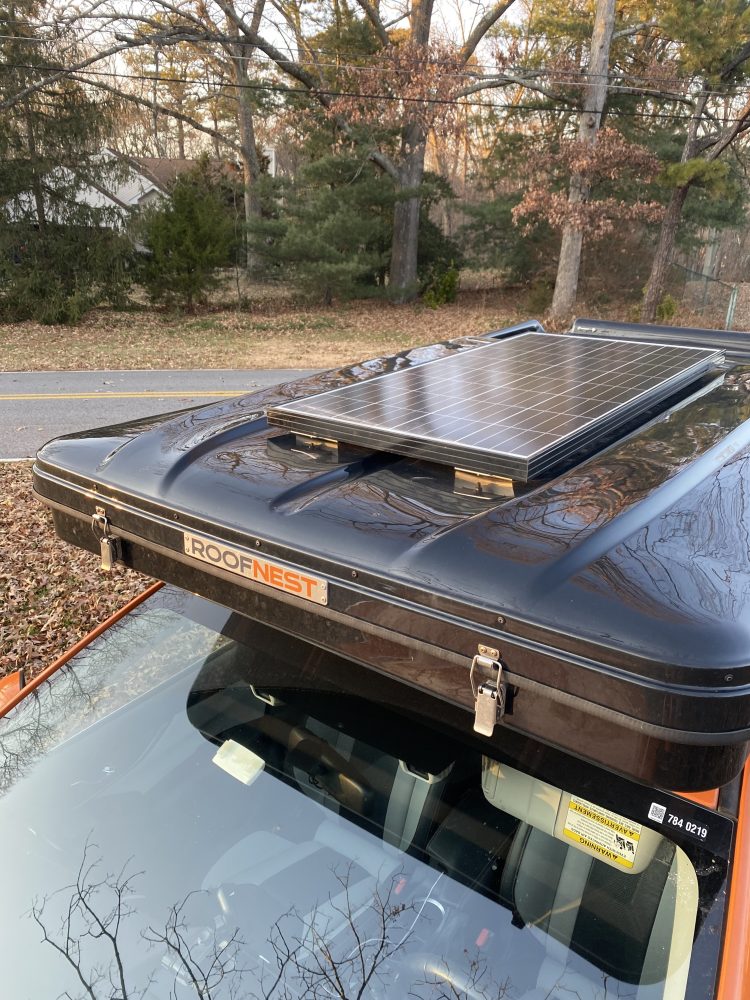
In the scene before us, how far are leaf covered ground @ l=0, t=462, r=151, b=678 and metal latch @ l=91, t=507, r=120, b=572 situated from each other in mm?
3259

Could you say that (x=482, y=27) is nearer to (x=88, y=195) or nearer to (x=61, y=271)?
(x=88, y=195)

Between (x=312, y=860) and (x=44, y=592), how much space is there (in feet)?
15.3

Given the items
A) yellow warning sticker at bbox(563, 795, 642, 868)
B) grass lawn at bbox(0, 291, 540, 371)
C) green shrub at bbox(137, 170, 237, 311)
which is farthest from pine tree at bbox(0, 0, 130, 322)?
yellow warning sticker at bbox(563, 795, 642, 868)

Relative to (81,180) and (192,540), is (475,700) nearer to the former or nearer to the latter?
(192,540)

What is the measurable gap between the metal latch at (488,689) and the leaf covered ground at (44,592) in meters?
4.22

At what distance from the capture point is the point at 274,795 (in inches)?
76.8

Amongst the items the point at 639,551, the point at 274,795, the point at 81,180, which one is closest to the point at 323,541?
the point at 639,551

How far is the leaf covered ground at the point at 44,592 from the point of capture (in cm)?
520

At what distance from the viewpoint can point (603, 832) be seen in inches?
63.9

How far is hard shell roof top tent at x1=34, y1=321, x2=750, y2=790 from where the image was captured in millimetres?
1214

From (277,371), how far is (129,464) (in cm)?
1371

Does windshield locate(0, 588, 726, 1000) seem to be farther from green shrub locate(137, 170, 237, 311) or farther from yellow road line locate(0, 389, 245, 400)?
green shrub locate(137, 170, 237, 311)

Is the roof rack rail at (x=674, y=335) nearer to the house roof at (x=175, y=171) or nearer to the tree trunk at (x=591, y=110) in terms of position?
the tree trunk at (x=591, y=110)

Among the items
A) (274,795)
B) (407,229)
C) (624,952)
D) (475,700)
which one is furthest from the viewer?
(407,229)
